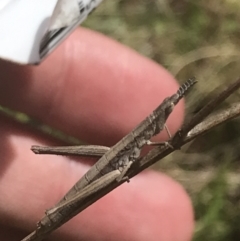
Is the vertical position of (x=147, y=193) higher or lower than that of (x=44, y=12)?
lower

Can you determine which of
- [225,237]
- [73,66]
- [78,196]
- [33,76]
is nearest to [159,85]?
[73,66]

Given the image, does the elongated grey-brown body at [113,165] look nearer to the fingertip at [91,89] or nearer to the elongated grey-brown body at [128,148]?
the elongated grey-brown body at [128,148]

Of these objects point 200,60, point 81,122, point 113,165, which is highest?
point 200,60

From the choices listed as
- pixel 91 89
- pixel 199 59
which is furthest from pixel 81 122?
pixel 199 59

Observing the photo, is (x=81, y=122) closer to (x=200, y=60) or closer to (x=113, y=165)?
(x=113, y=165)

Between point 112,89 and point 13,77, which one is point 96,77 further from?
point 13,77
